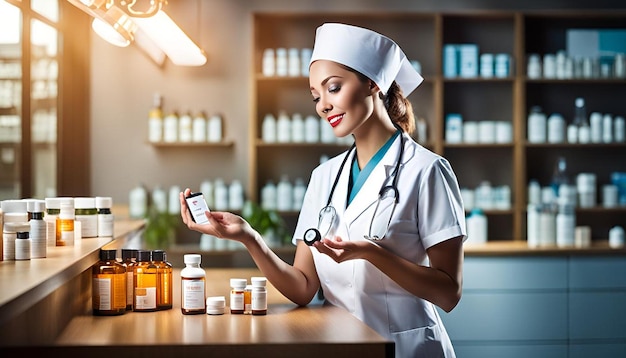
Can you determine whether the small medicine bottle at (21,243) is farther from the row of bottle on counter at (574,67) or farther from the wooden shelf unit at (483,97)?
the row of bottle on counter at (574,67)

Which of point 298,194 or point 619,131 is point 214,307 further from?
point 619,131

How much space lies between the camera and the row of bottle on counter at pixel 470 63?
519 cm

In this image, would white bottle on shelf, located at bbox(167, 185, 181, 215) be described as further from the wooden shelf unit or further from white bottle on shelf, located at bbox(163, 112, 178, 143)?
the wooden shelf unit

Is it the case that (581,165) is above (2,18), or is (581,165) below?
below

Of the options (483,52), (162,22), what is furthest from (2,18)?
(483,52)

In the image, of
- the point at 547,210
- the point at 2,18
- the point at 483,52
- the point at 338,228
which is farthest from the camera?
the point at 483,52

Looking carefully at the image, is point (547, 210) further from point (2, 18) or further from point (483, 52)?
point (2, 18)

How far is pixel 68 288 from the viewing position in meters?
1.99

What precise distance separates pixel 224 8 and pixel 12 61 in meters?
1.83

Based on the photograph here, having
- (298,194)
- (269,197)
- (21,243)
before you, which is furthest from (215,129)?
(21,243)

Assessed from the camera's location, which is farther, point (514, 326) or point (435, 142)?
point (435, 142)

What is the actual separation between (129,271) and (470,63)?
3.62 metres

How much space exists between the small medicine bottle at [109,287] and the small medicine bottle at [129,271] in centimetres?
3

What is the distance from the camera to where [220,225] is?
6.68 feet
